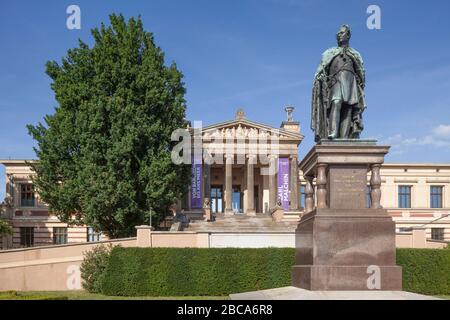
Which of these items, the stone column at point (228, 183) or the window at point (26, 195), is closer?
the window at point (26, 195)

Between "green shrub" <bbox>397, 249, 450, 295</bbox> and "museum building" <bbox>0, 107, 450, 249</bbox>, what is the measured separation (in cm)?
2625

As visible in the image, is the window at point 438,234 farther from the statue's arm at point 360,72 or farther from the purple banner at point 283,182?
the statue's arm at point 360,72

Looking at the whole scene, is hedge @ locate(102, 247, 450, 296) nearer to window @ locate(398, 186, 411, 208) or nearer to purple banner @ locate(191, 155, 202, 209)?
purple banner @ locate(191, 155, 202, 209)

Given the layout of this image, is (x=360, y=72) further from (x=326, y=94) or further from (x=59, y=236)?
(x=59, y=236)

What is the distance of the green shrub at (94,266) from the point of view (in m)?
30.3

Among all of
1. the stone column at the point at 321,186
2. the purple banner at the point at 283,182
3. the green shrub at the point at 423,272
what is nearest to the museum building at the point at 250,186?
the purple banner at the point at 283,182

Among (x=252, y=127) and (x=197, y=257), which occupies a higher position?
(x=252, y=127)

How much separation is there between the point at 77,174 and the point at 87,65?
7721 mm

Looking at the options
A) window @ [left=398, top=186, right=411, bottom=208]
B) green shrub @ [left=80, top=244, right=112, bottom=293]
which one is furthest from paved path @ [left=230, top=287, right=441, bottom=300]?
window @ [left=398, top=186, right=411, bottom=208]

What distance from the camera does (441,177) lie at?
63906 millimetres

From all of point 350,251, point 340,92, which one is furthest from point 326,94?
point 350,251

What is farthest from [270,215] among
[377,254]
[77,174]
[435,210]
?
[377,254]
